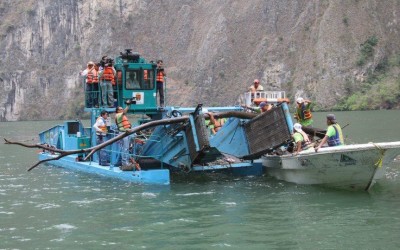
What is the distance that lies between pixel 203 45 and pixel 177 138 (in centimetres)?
9470

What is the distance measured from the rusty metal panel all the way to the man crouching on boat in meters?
1.23

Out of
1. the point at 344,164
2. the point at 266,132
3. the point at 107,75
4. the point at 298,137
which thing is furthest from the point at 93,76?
the point at 344,164

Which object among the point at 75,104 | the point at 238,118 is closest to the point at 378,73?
the point at 75,104

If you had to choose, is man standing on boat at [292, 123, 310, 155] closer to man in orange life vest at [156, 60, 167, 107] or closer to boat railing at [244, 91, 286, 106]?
boat railing at [244, 91, 286, 106]

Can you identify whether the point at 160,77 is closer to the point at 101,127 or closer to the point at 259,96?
the point at 101,127

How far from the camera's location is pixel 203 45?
377 feet

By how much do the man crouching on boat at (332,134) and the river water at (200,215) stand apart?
1.36 metres

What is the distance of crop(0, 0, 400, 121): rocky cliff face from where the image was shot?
10062cm

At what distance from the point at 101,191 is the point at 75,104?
104 m

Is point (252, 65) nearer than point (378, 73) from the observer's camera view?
No

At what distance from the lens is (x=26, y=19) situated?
443ft

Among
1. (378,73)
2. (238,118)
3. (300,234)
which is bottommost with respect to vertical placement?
(300,234)

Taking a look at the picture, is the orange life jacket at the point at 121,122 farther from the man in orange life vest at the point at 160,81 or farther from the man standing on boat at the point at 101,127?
the man in orange life vest at the point at 160,81

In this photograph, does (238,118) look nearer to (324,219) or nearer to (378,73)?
(324,219)
